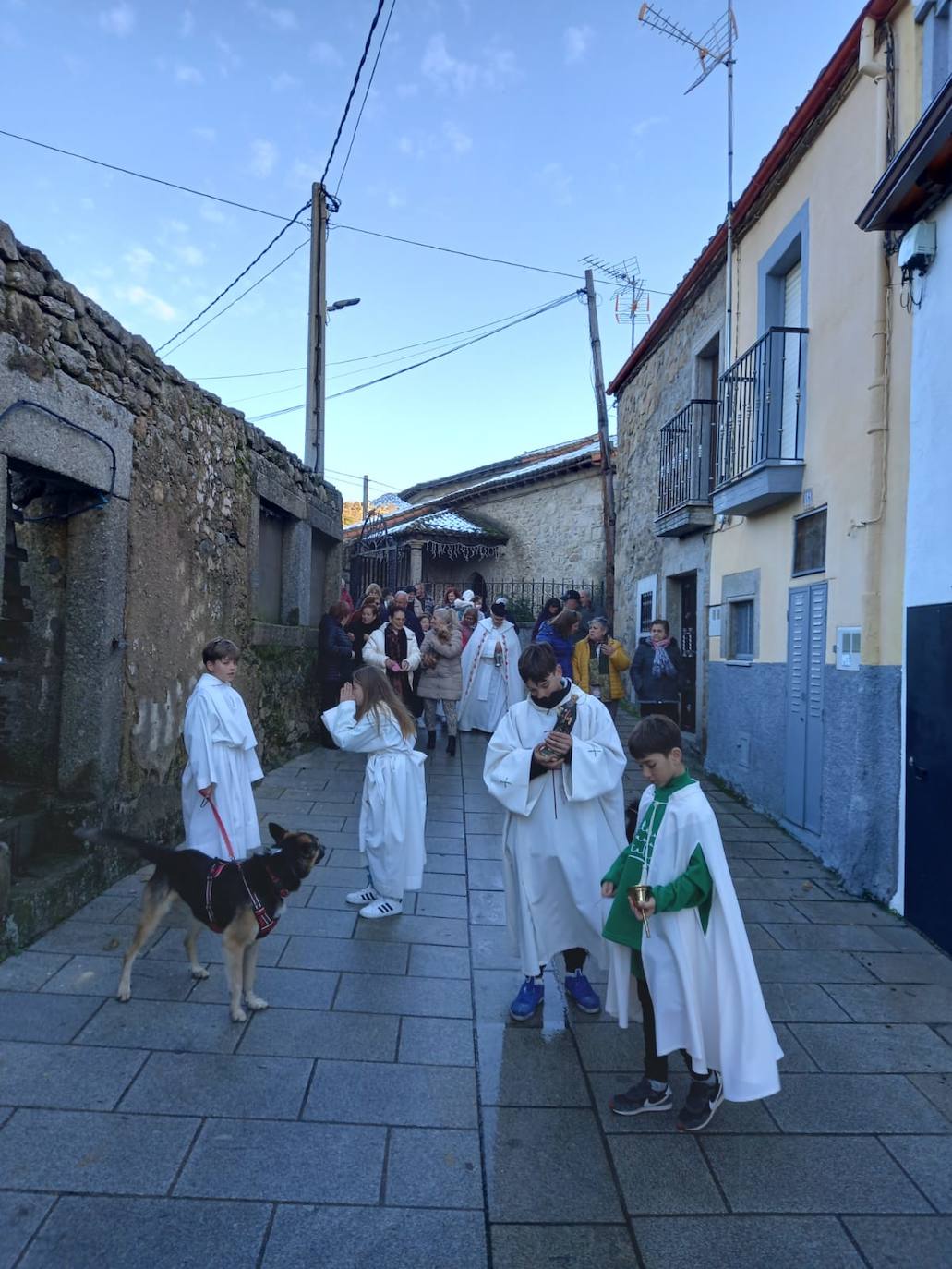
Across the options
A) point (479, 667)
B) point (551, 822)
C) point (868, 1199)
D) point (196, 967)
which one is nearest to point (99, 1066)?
point (196, 967)

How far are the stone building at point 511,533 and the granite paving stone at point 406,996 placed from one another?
16051mm

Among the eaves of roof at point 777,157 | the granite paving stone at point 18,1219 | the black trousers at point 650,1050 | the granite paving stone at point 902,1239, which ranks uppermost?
the eaves of roof at point 777,157

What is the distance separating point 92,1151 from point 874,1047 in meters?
3.01

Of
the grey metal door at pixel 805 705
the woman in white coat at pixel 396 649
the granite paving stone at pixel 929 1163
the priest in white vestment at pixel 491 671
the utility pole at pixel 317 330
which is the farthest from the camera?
the utility pole at pixel 317 330

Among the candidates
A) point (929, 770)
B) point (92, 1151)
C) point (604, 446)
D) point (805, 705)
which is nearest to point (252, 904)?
point (92, 1151)

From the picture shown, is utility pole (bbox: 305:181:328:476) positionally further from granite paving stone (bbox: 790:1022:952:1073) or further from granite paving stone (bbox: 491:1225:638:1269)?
granite paving stone (bbox: 491:1225:638:1269)

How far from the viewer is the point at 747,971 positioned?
2.90 m

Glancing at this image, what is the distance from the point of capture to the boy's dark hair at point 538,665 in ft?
12.2

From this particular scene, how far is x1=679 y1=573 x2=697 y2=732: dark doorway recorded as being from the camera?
1084 centimetres

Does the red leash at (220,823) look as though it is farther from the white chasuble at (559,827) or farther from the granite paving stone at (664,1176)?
the granite paving stone at (664,1176)

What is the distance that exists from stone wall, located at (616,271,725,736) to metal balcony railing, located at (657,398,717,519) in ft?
1.29

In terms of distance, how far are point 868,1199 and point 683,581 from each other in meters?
9.37

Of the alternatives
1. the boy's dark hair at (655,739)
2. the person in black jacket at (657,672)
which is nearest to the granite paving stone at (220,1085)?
the boy's dark hair at (655,739)

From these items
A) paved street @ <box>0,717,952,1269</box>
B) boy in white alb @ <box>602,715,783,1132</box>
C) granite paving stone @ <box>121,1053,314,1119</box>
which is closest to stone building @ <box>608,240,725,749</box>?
paved street @ <box>0,717,952,1269</box>
